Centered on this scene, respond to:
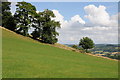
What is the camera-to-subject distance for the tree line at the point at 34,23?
61875 mm

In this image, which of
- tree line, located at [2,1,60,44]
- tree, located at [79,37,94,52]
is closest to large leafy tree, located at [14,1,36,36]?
tree line, located at [2,1,60,44]

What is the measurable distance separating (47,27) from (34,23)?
6.41 meters

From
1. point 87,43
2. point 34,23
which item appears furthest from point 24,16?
point 87,43

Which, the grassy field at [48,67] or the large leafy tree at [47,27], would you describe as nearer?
the grassy field at [48,67]

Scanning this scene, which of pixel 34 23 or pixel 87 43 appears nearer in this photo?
pixel 34 23

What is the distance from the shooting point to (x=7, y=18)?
67688 millimetres

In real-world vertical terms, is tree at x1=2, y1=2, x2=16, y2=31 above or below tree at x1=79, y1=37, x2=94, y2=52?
above

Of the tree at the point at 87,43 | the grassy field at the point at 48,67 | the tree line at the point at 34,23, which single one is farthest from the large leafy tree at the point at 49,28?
the grassy field at the point at 48,67

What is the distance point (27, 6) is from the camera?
6475cm

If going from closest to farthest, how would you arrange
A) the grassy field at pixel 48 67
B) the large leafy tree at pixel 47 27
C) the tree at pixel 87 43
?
the grassy field at pixel 48 67 → the large leafy tree at pixel 47 27 → the tree at pixel 87 43

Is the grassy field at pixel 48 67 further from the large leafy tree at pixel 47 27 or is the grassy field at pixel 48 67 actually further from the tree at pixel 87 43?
the tree at pixel 87 43

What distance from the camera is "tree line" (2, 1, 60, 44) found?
6188cm

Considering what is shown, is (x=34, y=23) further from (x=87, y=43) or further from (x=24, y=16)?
(x=87, y=43)

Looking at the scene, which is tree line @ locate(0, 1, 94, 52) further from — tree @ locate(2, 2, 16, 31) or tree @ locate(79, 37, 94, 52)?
tree @ locate(79, 37, 94, 52)
